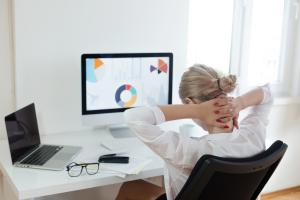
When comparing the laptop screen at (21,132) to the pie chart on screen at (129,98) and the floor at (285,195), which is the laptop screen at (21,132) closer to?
the pie chart on screen at (129,98)

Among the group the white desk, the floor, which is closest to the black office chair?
the white desk

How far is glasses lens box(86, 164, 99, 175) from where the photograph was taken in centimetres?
157

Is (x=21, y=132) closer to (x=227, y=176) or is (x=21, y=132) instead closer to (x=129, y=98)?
(x=129, y=98)

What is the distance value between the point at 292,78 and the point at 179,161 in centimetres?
210

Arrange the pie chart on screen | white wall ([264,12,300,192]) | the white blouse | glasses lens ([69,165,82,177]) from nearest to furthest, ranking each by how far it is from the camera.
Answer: the white blouse
glasses lens ([69,165,82,177])
the pie chart on screen
white wall ([264,12,300,192])

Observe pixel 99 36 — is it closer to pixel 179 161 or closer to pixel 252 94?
pixel 252 94

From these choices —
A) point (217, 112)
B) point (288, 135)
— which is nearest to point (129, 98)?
point (217, 112)

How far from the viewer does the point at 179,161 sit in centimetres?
131

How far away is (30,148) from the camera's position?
177 centimetres

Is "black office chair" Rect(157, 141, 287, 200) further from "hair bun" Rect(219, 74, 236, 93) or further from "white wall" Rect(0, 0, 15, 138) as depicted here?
"white wall" Rect(0, 0, 15, 138)

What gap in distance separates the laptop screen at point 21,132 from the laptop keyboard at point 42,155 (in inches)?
1.2

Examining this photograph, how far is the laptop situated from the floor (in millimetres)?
1846

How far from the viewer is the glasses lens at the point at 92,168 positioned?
1.57 metres

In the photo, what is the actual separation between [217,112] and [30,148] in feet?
2.93
